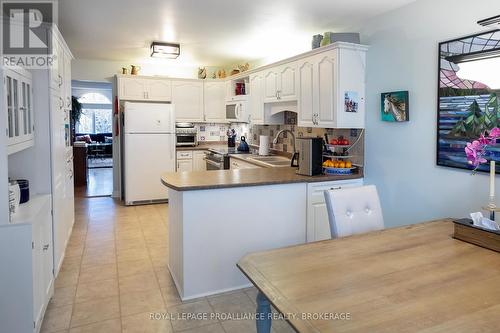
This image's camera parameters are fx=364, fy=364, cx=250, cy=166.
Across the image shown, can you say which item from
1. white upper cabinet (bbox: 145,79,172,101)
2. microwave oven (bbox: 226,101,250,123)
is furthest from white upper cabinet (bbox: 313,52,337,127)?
white upper cabinet (bbox: 145,79,172,101)

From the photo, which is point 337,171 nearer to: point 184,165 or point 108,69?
point 184,165

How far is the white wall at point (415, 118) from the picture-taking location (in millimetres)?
2609

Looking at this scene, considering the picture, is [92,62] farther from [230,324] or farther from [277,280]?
[277,280]

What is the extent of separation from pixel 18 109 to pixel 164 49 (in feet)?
8.52

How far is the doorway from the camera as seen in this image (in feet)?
25.3

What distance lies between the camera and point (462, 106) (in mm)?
2561

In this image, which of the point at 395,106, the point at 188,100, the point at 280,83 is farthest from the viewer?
the point at 188,100

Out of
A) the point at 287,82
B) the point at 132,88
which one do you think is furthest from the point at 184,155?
the point at 287,82

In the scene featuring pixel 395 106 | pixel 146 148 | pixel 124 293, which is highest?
pixel 395 106

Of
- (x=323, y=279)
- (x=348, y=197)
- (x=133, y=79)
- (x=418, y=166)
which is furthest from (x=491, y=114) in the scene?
(x=133, y=79)

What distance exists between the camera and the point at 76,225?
4746 millimetres

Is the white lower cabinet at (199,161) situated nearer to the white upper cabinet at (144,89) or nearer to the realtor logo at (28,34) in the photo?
the white upper cabinet at (144,89)

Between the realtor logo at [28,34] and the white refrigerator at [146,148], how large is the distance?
2.51m

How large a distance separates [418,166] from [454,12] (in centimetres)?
118
